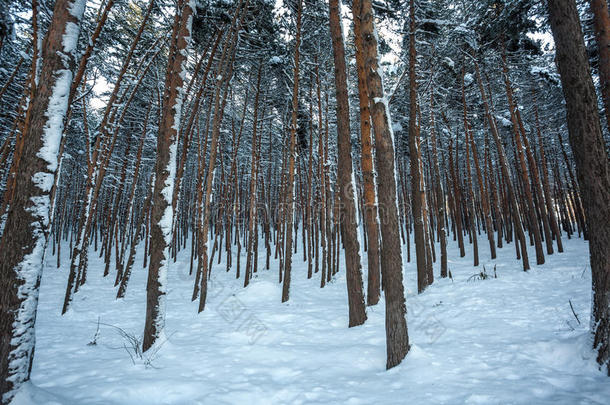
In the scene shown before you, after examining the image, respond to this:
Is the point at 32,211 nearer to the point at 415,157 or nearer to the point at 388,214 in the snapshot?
the point at 388,214

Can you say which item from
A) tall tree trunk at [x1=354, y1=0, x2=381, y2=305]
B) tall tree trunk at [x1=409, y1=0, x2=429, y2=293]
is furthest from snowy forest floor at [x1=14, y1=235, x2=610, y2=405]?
tall tree trunk at [x1=409, y1=0, x2=429, y2=293]

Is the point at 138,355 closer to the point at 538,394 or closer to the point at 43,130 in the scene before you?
the point at 43,130

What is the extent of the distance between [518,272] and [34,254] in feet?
47.2

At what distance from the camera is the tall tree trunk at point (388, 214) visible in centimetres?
389

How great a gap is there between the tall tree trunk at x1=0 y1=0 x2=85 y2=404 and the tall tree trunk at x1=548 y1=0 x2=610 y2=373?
6.52 metres

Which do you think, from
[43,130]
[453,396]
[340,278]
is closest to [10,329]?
[43,130]

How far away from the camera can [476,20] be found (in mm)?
11445

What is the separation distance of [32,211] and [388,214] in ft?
14.6

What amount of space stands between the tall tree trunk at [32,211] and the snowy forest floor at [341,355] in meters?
0.46

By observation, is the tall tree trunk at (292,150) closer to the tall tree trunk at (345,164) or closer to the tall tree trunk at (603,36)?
the tall tree trunk at (345,164)

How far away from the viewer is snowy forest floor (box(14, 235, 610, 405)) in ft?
10.2

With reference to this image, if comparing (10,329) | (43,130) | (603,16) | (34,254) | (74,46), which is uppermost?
(603,16)

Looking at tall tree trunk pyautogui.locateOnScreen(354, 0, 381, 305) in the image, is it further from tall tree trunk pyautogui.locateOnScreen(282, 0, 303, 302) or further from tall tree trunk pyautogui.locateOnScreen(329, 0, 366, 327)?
tall tree trunk pyautogui.locateOnScreen(282, 0, 303, 302)

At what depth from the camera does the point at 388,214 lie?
159 inches
